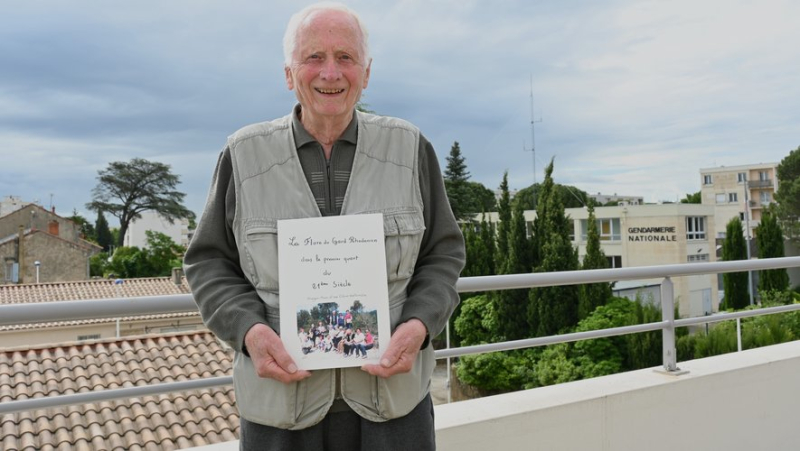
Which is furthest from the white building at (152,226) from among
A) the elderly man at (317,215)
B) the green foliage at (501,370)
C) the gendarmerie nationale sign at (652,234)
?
the elderly man at (317,215)

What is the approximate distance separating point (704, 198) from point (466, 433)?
7796cm

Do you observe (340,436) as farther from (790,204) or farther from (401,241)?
(790,204)

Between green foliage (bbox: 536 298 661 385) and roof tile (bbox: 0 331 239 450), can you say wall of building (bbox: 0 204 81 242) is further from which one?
roof tile (bbox: 0 331 239 450)

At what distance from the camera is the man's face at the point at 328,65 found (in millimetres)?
1232

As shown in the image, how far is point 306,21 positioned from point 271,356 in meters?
0.63

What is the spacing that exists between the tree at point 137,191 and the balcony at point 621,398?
209 ft

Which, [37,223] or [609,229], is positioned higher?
[37,223]

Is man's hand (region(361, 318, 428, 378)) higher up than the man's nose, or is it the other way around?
the man's nose

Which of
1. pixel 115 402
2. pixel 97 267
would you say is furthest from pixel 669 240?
pixel 115 402

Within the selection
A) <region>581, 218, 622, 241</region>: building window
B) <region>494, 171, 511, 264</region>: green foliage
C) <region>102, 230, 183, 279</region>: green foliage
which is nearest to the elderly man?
<region>494, 171, 511, 264</region>: green foliage

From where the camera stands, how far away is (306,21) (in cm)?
124

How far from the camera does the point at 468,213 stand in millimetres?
39031

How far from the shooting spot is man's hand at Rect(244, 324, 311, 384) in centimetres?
117

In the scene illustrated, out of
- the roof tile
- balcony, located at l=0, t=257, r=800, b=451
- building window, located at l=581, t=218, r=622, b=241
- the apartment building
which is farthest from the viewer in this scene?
the apartment building
